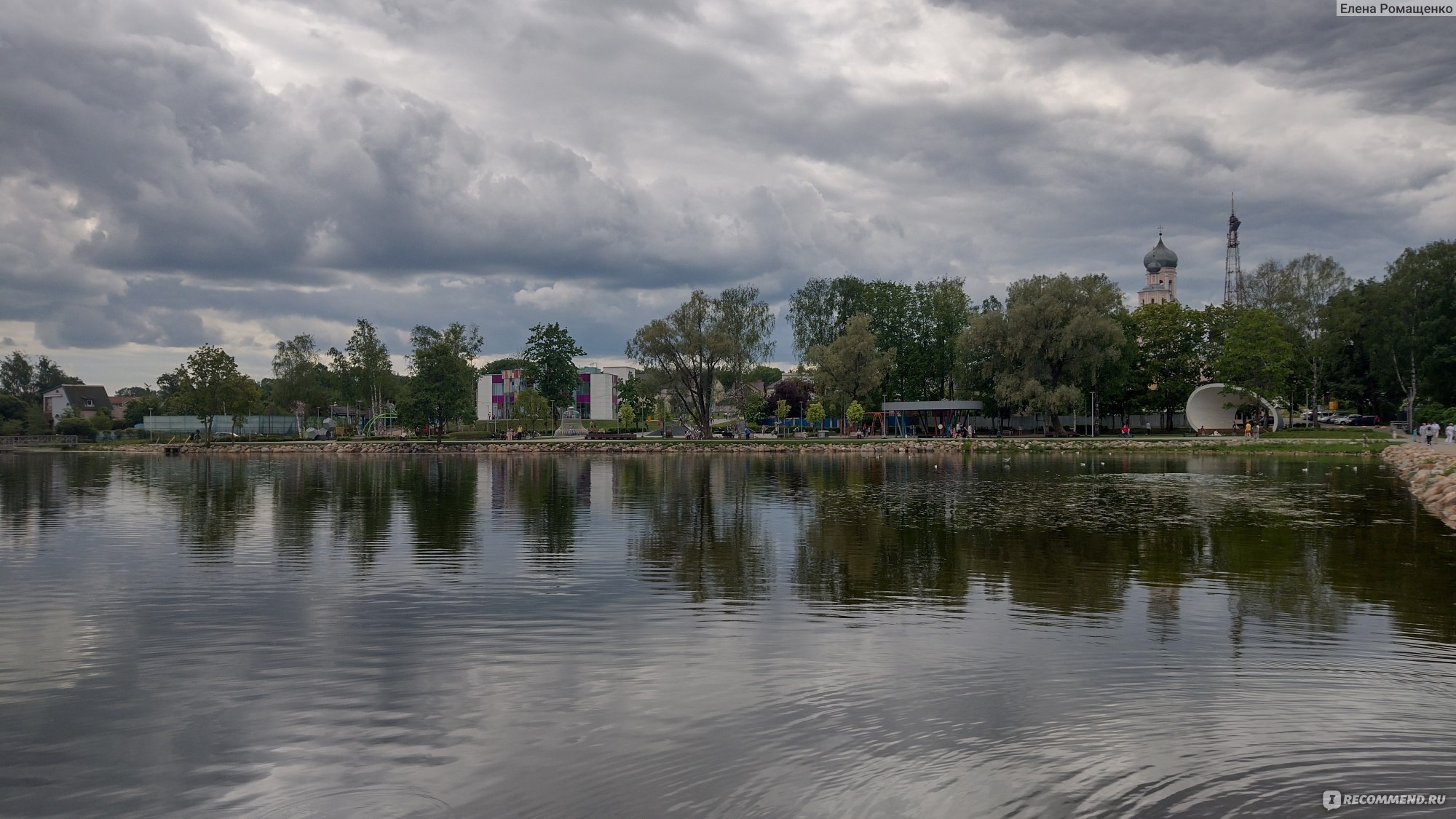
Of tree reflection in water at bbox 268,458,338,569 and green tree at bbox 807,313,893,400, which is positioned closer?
tree reflection in water at bbox 268,458,338,569

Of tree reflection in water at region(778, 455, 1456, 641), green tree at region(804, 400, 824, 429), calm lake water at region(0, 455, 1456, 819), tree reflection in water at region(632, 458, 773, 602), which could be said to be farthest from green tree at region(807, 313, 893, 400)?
calm lake water at region(0, 455, 1456, 819)

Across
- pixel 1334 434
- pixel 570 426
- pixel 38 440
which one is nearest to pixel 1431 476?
pixel 1334 434

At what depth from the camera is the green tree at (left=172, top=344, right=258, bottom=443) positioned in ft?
279

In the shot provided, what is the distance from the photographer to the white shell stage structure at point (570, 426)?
93569 millimetres

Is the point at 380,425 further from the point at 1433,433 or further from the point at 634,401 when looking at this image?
the point at 1433,433

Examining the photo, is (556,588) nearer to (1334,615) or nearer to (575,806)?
(575,806)

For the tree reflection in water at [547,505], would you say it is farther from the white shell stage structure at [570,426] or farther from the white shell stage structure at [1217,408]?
the white shell stage structure at [1217,408]

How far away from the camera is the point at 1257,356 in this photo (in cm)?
7088

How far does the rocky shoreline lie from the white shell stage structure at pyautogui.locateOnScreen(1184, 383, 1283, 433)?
1117 centimetres

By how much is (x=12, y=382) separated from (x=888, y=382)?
481ft

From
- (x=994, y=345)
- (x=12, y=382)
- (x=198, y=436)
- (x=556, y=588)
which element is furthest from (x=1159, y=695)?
(x=12, y=382)

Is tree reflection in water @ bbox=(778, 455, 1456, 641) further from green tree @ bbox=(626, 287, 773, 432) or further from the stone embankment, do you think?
green tree @ bbox=(626, 287, 773, 432)

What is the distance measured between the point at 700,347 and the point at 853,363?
13447 millimetres

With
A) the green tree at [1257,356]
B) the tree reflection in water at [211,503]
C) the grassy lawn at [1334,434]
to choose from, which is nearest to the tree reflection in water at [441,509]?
the tree reflection in water at [211,503]
